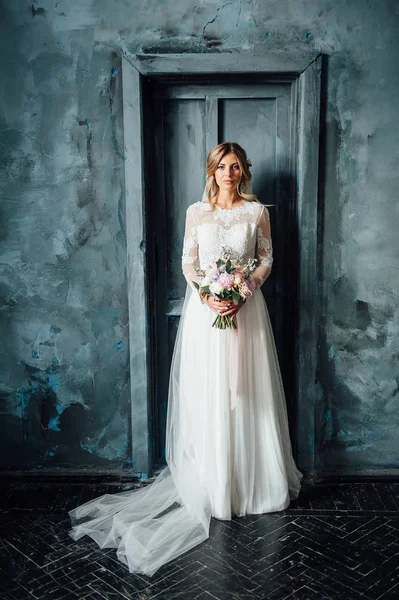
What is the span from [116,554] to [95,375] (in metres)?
1.52

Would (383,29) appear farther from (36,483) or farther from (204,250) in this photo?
(36,483)

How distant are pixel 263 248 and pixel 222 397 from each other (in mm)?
1176

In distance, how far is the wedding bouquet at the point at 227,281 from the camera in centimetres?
382

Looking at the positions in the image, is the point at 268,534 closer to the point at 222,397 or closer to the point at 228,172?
the point at 222,397

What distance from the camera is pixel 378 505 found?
4270 mm

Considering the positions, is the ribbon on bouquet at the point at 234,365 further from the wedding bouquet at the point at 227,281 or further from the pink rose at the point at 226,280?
the pink rose at the point at 226,280

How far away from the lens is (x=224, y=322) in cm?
404

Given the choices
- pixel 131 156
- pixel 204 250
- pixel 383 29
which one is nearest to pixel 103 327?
pixel 204 250

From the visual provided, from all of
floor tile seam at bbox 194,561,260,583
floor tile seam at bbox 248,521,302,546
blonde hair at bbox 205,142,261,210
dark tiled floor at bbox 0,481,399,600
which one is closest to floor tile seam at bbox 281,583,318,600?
dark tiled floor at bbox 0,481,399,600

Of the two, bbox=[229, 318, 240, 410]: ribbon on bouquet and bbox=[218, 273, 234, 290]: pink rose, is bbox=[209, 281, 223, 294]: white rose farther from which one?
bbox=[229, 318, 240, 410]: ribbon on bouquet

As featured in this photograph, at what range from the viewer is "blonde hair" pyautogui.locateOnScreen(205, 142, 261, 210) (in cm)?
416

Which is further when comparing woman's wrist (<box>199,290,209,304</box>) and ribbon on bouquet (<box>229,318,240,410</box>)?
ribbon on bouquet (<box>229,318,240,410</box>)

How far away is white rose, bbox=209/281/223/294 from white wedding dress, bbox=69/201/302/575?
1.23ft

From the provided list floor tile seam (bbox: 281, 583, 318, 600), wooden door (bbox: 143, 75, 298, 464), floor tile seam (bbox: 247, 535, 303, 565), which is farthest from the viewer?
wooden door (bbox: 143, 75, 298, 464)
